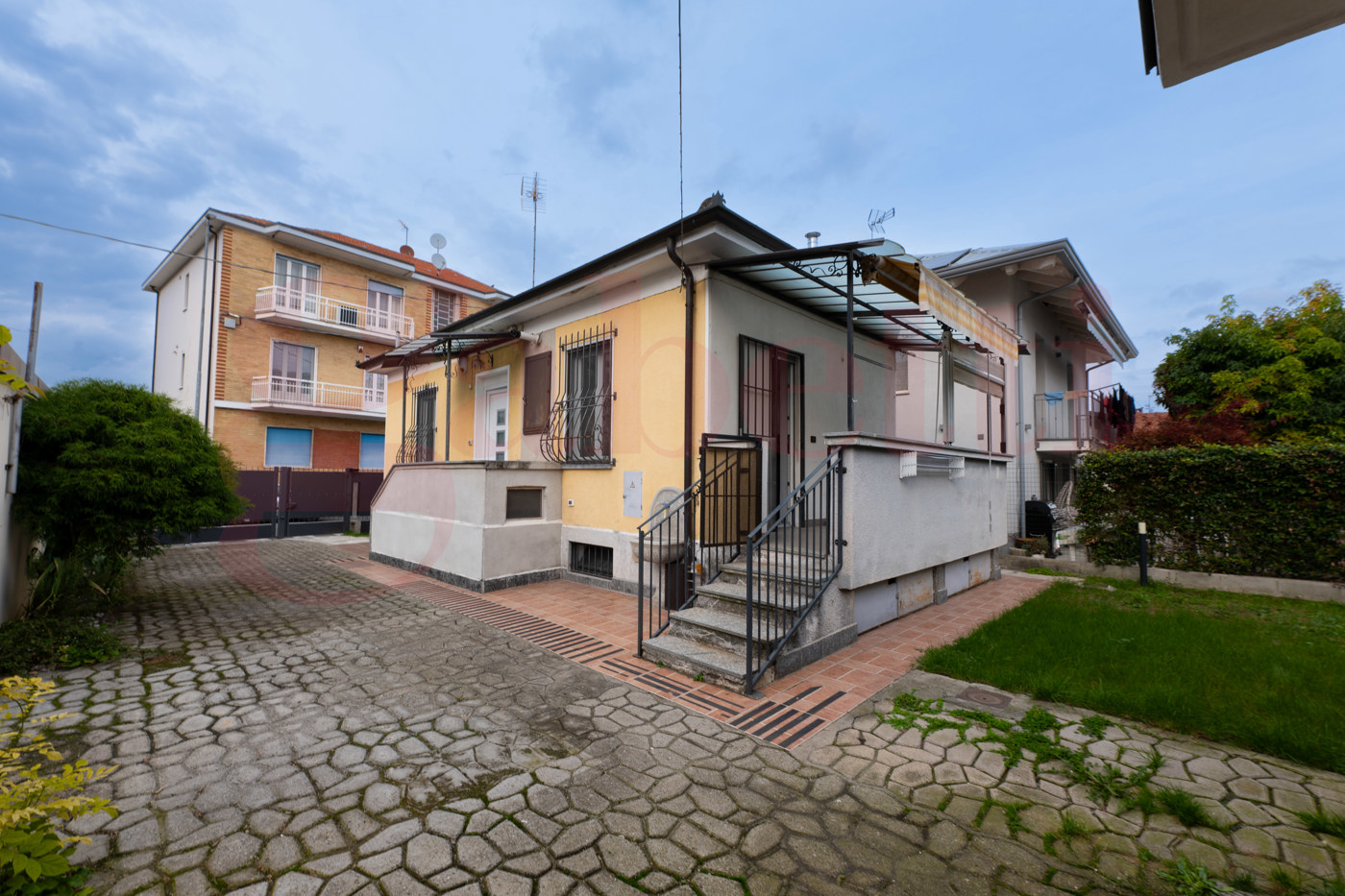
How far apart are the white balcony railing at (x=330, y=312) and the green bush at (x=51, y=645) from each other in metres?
15.5

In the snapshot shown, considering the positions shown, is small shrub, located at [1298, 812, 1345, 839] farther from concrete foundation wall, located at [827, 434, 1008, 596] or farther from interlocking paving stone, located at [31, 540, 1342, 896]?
concrete foundation wall, located at [827, 434, 1008, 596]

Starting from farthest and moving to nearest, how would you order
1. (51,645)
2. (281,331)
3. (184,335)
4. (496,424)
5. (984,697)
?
(184,335)
(281,331)
(496,424)
(51,645)
(984,697)

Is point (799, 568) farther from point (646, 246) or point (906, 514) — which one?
point (646, 246)

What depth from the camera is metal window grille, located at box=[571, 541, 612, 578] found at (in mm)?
7156

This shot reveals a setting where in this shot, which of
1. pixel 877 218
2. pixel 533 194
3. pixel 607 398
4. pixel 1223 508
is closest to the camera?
pixel 1223 508

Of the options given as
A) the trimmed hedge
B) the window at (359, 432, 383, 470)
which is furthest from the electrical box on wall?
the window at (359, 432, 383, 470)

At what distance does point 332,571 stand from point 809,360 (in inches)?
319

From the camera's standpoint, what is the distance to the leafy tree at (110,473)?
4867 mm

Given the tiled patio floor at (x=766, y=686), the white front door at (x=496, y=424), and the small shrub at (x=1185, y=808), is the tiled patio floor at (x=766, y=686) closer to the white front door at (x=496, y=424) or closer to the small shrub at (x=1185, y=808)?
the small shrub at (x=1185, y=808)

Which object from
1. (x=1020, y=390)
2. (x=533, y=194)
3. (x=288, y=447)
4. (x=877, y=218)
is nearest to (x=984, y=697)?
(x=877, y=218)

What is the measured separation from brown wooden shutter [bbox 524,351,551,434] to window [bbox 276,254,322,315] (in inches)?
533

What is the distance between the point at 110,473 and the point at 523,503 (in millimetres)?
4071

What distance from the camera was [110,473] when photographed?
4.97 metres

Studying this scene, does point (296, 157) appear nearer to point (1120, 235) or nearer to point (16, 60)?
point (16, 60)
